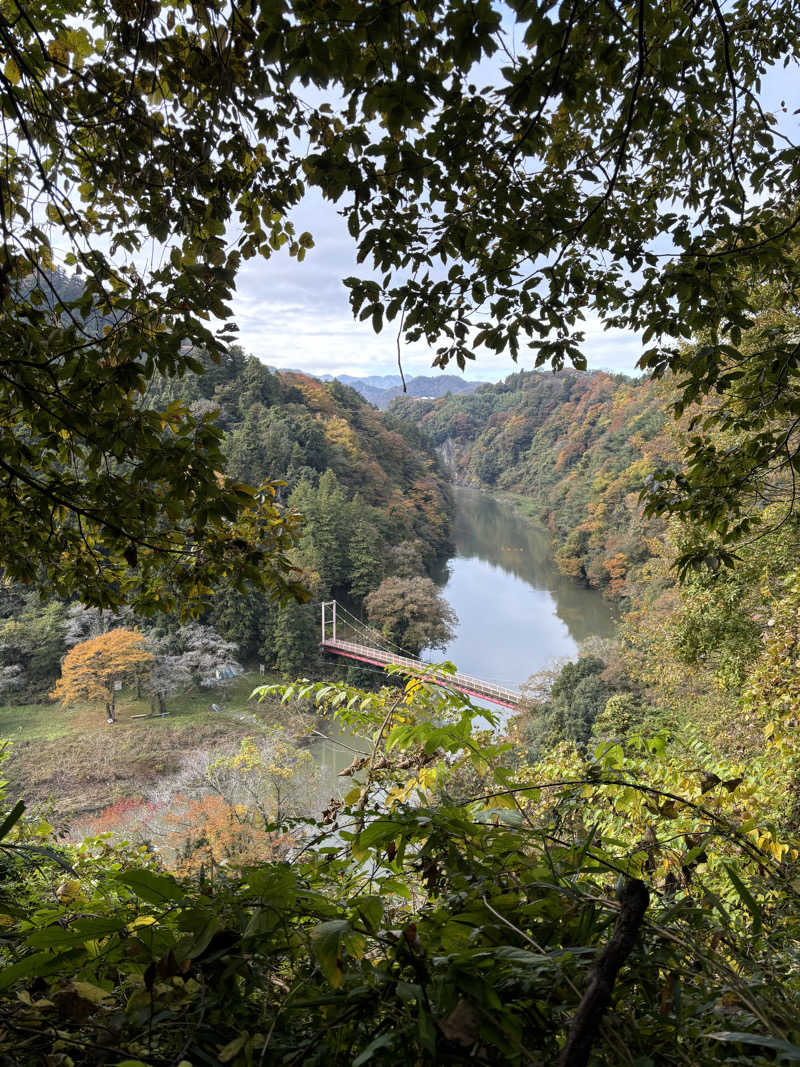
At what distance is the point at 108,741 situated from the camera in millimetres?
12805

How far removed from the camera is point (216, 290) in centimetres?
138

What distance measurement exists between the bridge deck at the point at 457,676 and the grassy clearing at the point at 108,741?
245 centimetres

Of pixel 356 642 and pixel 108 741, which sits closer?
pixel 108 741

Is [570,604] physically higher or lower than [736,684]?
lower

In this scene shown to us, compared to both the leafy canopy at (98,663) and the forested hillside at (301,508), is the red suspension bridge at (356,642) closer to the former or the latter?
the forested hillside at (301,508)

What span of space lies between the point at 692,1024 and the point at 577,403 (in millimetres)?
42214

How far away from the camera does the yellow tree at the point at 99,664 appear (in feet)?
44.7

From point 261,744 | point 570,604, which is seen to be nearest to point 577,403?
point 570,604

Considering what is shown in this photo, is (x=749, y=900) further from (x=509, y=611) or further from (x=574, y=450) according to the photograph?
(x=574, y=450)

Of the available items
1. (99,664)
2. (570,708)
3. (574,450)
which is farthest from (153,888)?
(574,450)

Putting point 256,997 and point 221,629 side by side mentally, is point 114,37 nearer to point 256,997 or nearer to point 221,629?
point 256,997

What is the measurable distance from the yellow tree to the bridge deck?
5.17 meters

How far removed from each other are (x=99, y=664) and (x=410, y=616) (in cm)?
866

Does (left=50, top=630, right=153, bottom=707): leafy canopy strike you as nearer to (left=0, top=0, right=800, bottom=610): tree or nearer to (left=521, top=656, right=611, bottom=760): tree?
(left=521, top=656, right=611, bottom=760): tree
